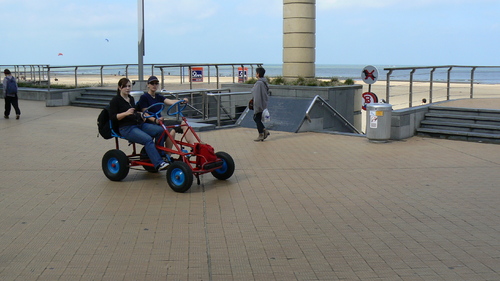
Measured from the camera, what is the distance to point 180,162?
817cm

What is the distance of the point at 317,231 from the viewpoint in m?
6.49

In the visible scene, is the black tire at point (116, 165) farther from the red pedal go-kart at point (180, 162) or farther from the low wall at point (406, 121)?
the low wall at point (406, 121)

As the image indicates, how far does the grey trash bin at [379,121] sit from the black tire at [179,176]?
620 centimetres

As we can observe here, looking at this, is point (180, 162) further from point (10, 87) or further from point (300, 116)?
point (10, 87)

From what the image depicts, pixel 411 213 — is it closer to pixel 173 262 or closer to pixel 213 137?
pixel 173 262

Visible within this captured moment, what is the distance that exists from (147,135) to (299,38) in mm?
12273

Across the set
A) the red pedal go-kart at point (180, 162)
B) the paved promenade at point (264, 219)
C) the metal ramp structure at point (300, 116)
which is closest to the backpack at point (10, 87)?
the paved promenade at point (264, 219)

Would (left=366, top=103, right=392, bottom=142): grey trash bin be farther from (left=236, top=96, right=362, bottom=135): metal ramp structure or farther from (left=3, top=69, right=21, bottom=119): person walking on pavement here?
(left=3, top=69, right=21, bottom=119): person walking on pavement

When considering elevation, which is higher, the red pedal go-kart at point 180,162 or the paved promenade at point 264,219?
the red pedal go-kart at point 180,162

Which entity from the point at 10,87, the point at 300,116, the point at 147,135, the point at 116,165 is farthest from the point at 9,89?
the point at 147,135

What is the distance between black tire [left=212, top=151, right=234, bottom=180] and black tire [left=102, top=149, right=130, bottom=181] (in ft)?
4.48

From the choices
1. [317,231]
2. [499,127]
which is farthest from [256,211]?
[499,127]

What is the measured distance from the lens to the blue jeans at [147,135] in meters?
8.59

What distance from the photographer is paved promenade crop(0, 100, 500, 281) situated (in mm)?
5367
